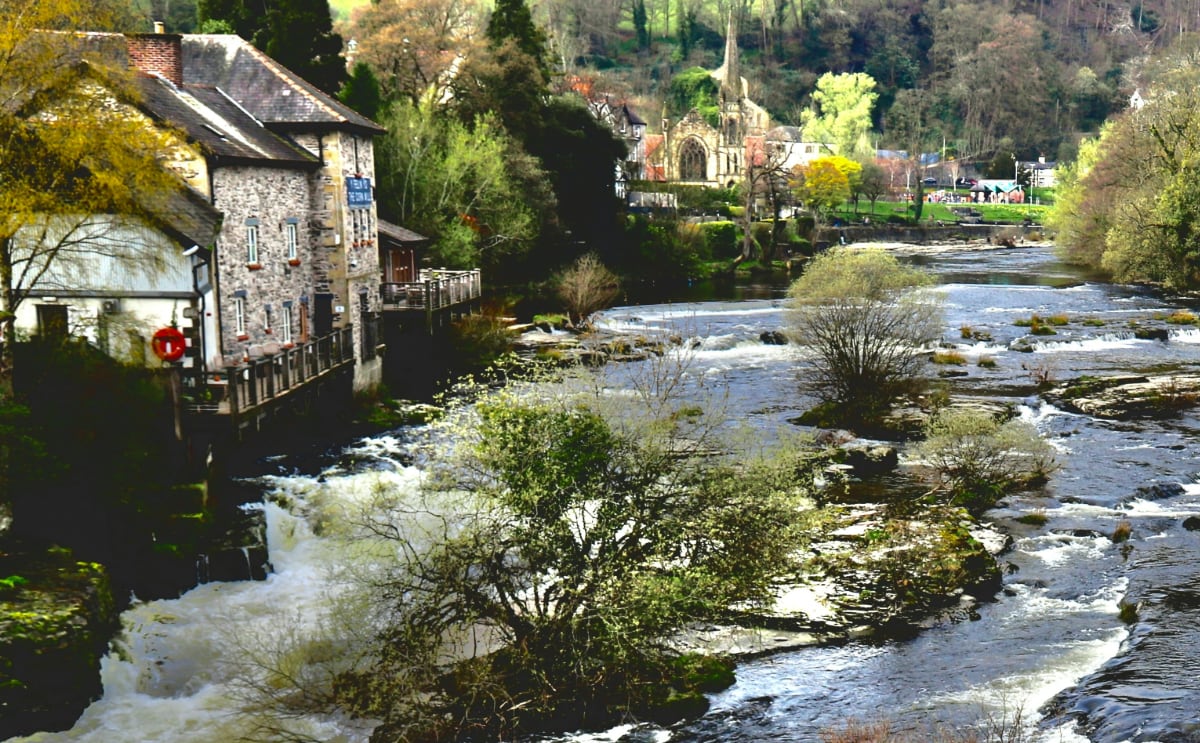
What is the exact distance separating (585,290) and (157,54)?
1064 inches

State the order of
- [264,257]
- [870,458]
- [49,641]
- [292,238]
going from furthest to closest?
[292,238], [264,257], [870,458], [49,641]

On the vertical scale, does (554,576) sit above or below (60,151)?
below

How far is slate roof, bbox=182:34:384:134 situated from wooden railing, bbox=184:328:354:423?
7.03 meters

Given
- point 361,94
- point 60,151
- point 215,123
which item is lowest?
point 60,151

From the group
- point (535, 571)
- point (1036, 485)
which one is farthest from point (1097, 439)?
point (535, 571)

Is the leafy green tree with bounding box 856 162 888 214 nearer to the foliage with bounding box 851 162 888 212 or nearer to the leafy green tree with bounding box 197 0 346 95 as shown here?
the foliage with bounding box 851 162 888 212

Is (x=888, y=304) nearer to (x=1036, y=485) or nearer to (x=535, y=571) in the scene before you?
(x=1036, y=485)

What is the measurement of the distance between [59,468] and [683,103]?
176 m

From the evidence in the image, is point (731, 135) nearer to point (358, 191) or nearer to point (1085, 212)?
point (1085, 212)

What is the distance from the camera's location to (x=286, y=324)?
117ft

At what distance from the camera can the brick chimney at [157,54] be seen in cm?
3359

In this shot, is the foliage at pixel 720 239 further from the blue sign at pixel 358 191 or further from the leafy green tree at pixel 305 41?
the blue sign at pixel 358 191

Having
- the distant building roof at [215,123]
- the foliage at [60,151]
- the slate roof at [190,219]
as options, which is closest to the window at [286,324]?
the distant building roof at [215,123]

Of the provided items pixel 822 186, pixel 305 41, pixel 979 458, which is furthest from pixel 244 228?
pixel 822 186
